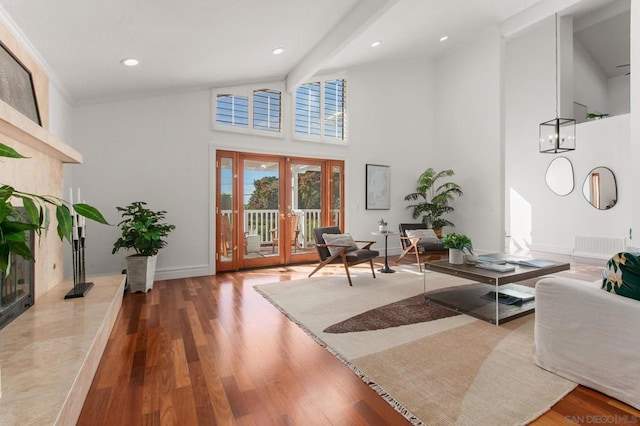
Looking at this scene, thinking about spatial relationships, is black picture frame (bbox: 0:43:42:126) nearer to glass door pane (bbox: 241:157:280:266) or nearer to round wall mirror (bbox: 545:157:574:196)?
glass door pane (bbox: 241:157:280:266)

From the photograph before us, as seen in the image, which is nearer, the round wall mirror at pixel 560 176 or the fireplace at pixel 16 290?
the fireplace at pixel 16 290

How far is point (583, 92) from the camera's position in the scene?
6.75m

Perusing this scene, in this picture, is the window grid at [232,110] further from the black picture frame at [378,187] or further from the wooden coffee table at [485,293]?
the wooden coffee table at [485,293]

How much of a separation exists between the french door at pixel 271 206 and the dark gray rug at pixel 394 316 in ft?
9.13

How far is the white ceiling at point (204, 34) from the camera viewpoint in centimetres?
235

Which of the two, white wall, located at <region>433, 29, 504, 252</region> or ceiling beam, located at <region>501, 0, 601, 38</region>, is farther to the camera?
white wall, located at <region>433, 29, 504, 252</region>

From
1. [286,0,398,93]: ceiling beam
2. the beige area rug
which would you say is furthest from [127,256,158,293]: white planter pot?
[286,0,398,93]: ceiling beam

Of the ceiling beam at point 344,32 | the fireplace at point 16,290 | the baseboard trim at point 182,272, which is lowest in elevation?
the baseboard trim at point 182,272

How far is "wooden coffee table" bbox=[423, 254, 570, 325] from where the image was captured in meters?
2.70

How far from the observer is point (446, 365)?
201cm

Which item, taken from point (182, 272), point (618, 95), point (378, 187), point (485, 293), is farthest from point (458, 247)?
point (618, 95)

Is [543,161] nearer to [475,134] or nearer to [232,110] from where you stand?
[475,134]

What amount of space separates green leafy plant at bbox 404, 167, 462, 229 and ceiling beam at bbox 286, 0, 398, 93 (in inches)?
135

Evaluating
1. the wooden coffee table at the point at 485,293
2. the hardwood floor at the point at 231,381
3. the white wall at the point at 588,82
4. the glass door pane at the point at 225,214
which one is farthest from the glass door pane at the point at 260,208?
the white wall at the point at 588,82
